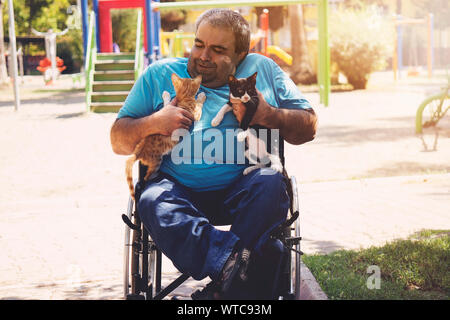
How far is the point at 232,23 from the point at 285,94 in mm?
410

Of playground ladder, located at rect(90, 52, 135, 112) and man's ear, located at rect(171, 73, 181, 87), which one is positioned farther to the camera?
playground ladder, located at rect(90, 52, 135, 112)

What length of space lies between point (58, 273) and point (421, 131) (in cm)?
735

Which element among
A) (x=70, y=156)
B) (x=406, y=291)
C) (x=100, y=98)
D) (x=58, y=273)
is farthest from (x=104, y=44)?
(x=406, y=291)

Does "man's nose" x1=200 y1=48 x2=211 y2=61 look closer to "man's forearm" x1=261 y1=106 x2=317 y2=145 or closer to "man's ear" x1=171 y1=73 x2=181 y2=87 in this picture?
"man's ear" x1=171 y1=73 x2=181 y2=87

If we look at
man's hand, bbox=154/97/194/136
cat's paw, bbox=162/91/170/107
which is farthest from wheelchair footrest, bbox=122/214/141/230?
cat's paw, bbox=162/91/170/107

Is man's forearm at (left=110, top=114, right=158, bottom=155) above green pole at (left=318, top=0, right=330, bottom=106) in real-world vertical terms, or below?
below

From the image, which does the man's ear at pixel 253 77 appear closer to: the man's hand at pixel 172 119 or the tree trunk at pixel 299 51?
the man's hand at pixel 172 119

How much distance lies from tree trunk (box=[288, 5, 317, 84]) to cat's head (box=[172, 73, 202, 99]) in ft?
62.4

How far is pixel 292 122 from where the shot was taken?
2949mm

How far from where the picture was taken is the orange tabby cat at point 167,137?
2.84 metres

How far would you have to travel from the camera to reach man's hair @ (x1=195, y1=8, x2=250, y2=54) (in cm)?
290

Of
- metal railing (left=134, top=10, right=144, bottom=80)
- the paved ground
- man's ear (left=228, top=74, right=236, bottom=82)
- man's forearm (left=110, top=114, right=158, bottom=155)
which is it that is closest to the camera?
man's ear (left=228, top=74, right=236, bottom=82)
